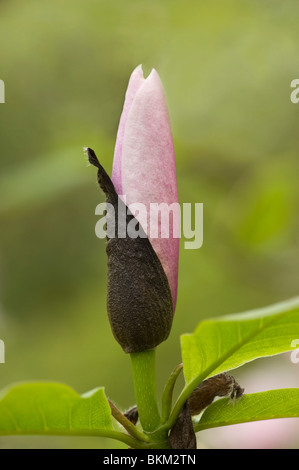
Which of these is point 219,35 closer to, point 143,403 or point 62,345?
point 62,345

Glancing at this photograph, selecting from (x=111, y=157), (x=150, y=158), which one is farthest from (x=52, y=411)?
(x=111, y=157)

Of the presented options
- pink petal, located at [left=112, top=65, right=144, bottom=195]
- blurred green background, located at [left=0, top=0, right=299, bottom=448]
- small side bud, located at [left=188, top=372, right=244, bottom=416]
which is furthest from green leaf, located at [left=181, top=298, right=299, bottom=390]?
blurred green background, located at [left=0, top=0, right=299, bottom=448]

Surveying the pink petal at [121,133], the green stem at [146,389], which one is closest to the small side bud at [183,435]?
the green stem at [146,389]

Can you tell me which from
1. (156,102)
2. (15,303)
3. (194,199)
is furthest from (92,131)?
(156,102)

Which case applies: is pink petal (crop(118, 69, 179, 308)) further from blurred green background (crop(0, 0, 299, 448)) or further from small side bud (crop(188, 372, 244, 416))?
blurred green background (crop(0, 0, 299, 448))

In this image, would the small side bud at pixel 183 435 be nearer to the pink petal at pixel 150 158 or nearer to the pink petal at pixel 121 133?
the pink petal at pixel 150 158

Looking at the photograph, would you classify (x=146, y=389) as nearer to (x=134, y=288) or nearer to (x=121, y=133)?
(x=134, y=288)
